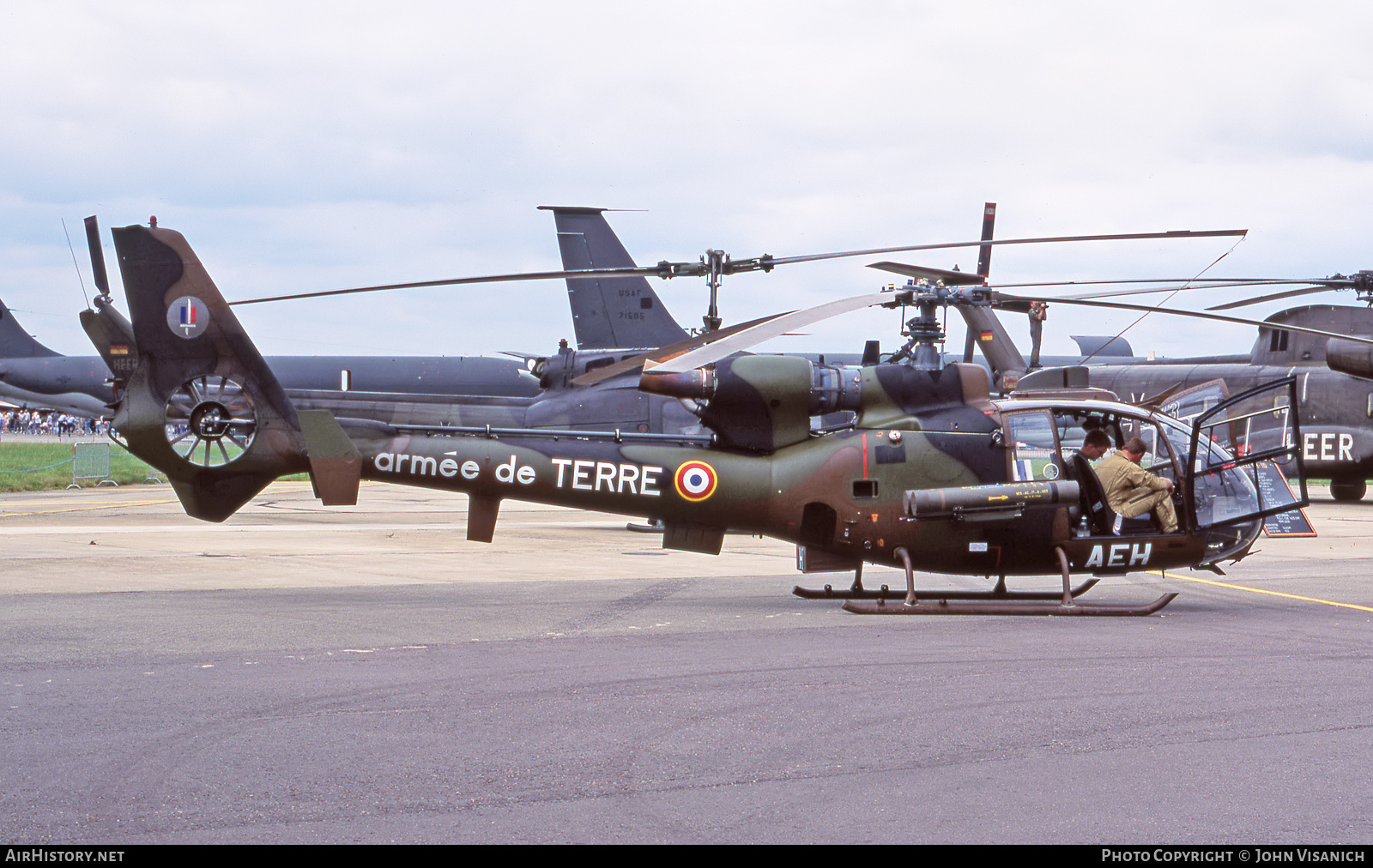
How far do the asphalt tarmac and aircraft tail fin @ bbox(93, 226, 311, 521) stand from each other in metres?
1.20

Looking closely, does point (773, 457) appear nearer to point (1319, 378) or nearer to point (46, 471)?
point (1319, 378)

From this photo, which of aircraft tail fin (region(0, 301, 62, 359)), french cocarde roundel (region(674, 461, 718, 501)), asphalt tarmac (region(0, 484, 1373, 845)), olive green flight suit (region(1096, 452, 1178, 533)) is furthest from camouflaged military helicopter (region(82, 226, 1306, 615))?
aircraft tail fin (region(0, 301, 62, 359))

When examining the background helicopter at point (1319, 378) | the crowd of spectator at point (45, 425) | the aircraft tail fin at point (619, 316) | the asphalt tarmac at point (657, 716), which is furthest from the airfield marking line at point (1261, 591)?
the crowd of spectator at point (45, 425)

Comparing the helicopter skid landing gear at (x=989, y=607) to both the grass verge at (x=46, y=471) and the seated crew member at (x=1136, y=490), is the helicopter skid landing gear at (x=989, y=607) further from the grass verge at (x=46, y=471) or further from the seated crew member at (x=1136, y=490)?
the grass verge at (x=46, y=471)

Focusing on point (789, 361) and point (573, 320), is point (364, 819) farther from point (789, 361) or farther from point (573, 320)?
point (573, 320)

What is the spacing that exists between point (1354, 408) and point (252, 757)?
25.8m

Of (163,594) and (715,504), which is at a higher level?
(715,504)

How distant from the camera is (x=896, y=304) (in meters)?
11.5

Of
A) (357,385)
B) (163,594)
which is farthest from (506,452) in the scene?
(357,385)

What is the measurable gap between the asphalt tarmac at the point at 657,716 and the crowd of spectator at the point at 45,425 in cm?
9499

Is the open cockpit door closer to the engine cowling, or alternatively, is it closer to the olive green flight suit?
the olive green flight suit

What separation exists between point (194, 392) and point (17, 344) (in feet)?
138

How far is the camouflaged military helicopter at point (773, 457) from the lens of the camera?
11.5 metres

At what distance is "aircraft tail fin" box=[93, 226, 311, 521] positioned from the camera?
1150cm
